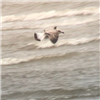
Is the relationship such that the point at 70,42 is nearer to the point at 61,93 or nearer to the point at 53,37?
the point at 53,37

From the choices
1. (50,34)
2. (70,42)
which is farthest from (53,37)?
(70,42)

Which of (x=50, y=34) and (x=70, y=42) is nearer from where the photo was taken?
(x=50, y=34)

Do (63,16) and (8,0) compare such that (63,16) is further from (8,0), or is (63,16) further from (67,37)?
(8,0)

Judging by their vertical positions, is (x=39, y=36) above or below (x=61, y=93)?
above

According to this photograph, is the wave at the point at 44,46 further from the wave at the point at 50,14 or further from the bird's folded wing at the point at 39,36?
the wave at the point at 50,14

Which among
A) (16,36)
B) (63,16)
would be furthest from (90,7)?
(16,36)

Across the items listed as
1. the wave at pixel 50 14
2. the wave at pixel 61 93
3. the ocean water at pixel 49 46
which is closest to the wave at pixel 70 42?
the ocean water at pixel 49 46

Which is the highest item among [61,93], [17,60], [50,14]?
[50,14]
